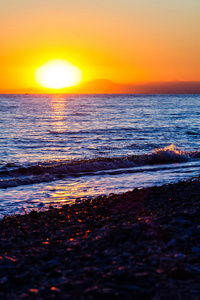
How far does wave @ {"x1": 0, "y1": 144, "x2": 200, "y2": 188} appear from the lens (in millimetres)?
15976

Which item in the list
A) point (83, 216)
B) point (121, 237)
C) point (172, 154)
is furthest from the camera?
point (172, 154)

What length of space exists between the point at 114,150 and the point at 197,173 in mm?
8891

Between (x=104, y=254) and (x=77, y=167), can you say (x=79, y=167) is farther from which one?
(x=104, y=254)

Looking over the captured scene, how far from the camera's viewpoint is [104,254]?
573 cm

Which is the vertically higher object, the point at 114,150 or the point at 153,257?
the point at 114,150

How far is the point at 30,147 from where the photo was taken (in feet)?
83.1

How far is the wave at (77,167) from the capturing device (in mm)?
15976

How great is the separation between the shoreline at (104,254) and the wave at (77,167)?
6.47 meters

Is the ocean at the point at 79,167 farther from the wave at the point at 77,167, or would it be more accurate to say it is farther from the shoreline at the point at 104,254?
the shoreline at the point at 104,254

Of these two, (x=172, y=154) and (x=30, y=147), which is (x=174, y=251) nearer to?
(x=172, y=154)

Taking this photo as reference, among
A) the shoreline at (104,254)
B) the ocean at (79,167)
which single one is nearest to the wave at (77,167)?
the ocean at (79,167)

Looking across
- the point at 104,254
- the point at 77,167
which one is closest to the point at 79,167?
the point at 77,167

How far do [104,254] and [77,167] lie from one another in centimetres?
1275

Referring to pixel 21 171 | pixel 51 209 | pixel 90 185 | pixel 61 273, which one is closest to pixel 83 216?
pixel 51 209
